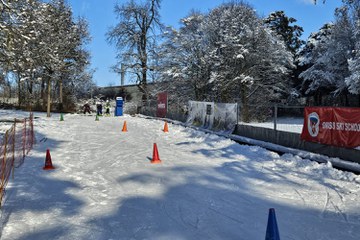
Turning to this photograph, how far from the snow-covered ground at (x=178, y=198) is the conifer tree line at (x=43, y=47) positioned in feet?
21.1

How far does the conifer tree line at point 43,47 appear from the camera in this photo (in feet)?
46.1

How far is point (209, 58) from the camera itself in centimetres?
2875

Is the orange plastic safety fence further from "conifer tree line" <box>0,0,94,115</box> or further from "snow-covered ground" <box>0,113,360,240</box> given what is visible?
"conifer tree line" <box>0,0,94,115</box>

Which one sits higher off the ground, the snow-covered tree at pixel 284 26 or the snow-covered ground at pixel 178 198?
the snow-covered tree at pixel 284 26

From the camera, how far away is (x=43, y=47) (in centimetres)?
1847

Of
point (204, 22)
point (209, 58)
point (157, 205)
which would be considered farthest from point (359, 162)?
point (204, 22)

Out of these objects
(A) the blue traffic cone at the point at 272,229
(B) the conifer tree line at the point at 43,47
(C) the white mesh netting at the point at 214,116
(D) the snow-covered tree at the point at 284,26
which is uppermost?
(D) the snow-covered tree at the point at 284,26

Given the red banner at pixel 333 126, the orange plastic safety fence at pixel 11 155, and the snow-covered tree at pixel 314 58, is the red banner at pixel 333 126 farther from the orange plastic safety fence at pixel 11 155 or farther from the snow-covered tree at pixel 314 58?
the snow-covered tree at pixel 314 58

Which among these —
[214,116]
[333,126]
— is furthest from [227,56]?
[333,126]

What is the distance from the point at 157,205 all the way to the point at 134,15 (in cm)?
3935

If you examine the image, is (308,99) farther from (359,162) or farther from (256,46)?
(359,162)

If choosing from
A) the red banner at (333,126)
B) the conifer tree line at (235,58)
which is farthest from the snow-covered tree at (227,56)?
the red banner at (333,126)

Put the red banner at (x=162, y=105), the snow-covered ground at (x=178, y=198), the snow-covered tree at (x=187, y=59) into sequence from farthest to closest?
1. the snow-covered tree at (x=187, y=59)
2. the red banner at (x=162, y=105)
3. the snow-covered ground at (x=178, y=198)

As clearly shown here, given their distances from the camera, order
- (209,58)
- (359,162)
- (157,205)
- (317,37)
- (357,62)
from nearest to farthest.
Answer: (157,205)
(359,162)
(357,62)
(209,58)
(317,37)
